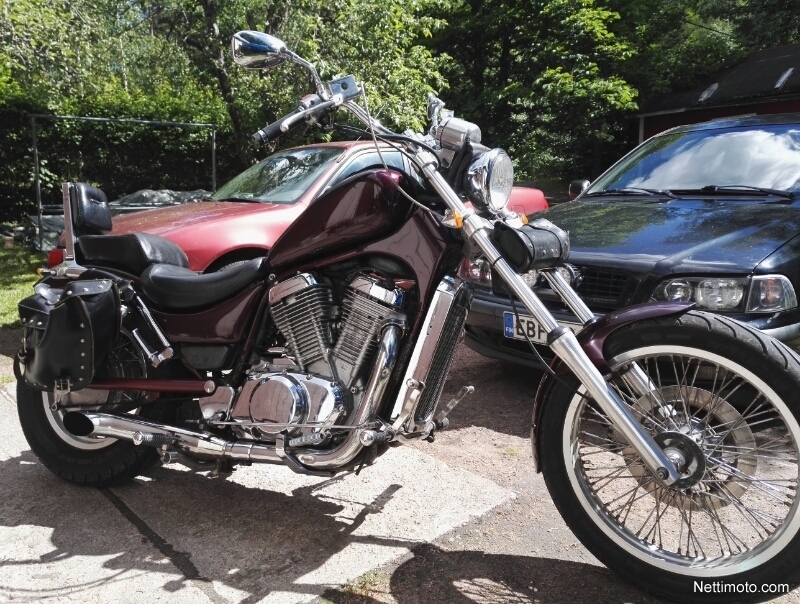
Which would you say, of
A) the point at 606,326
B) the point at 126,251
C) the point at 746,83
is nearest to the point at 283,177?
the point at 126,251

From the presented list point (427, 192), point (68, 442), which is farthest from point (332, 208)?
point (68, 442)

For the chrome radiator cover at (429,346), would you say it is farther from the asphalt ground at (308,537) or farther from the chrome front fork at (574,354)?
the asphalt ground at (308,537)

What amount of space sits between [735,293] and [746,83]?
17.6 meters

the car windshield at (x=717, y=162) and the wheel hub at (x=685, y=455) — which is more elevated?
the car windshield at (x=717, y=162)

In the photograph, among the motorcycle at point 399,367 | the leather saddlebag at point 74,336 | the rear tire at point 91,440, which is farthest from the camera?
the rear tire at point 91,440

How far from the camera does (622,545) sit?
2.33 m

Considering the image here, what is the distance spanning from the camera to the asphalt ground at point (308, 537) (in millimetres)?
2447

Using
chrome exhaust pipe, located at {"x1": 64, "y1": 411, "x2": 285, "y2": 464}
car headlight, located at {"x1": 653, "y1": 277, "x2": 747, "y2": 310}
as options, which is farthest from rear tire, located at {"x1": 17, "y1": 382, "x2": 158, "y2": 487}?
car headlight, located at {"x1": 653, "y1": 277, "x2": 747, "y2": 310}

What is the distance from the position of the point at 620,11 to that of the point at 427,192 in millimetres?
18999

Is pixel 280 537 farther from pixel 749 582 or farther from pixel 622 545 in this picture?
pixel 749 582

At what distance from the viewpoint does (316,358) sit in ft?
8.87


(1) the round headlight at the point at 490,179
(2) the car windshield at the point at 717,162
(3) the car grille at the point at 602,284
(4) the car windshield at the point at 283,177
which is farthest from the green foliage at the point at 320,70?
(1) the round headlight at the point at 490,179

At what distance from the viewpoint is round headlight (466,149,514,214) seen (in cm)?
238

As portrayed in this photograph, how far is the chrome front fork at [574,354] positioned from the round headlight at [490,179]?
0.07 metres
